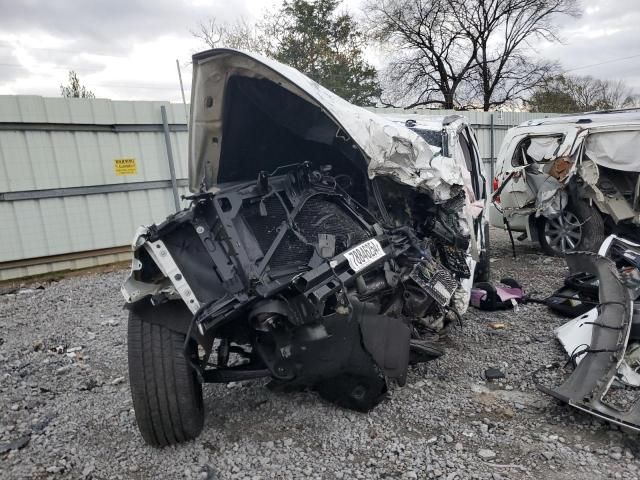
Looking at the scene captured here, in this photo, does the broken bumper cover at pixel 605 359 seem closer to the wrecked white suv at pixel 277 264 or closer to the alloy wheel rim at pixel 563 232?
the wrecked white suv at pixel 277 264

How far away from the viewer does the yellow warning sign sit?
720 cm

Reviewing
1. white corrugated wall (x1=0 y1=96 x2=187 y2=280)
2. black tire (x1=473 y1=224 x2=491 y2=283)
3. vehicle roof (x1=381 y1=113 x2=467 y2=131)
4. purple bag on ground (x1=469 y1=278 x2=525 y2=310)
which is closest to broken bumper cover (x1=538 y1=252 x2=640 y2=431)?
purple bag on ground (x1=469 y1=278 x2=525 y2=310)

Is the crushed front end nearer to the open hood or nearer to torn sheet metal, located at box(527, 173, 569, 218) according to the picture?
the open hood

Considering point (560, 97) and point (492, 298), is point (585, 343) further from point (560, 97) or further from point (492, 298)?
point (560, 97)

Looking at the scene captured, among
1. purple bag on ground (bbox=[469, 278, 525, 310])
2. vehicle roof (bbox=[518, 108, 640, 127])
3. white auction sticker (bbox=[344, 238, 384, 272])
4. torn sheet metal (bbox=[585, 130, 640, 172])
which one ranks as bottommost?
purple bag on ground (bbox=[469, 278, 525, 310])

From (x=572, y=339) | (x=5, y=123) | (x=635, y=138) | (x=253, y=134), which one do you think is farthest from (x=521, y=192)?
(x=5, y=123)

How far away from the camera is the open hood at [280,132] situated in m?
2.76

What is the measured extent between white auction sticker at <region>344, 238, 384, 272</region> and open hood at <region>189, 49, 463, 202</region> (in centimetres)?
47

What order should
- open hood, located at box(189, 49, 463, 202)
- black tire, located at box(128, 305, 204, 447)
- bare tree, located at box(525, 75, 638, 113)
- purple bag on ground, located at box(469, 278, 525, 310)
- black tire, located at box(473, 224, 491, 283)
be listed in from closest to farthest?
1. black tire, located at box(128, 305, 204, 447)
2. open hood, located at box(189, 49, 463, 202)
3. purple bag on ground, located at box(469, 278, 525, 310)
4. black tire, located at box(473, 224, 491, 283)
5. bare tree, located at box(525, 75, 638, 113)

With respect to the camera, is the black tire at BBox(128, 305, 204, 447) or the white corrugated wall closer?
the black tire at BBox(128, 305, 204, 447)

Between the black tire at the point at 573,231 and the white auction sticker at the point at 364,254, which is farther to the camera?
the black tire at the point at 573,231

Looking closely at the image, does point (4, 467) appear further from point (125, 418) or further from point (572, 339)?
point (572, 339)

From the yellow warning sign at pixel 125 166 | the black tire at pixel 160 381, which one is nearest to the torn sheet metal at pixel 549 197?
the black tire at pixel 160 381

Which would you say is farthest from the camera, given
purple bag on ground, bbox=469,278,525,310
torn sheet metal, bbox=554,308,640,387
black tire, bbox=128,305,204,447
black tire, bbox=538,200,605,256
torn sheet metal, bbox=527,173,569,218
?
torn sheet metal, bbox=527,173,569,218
